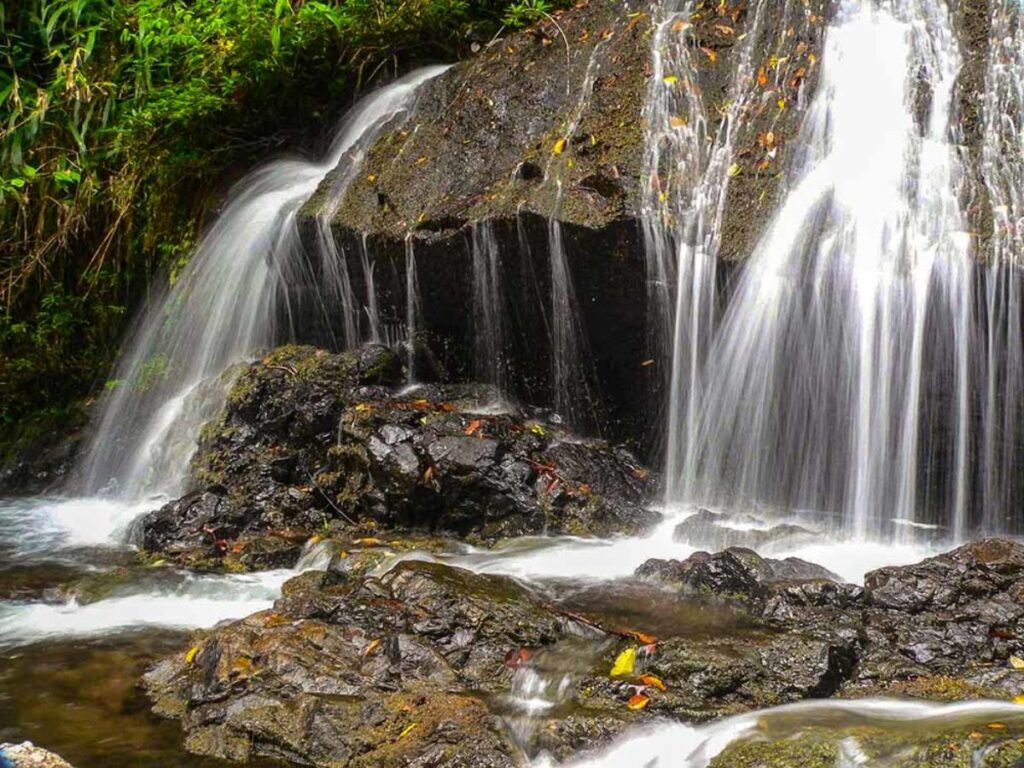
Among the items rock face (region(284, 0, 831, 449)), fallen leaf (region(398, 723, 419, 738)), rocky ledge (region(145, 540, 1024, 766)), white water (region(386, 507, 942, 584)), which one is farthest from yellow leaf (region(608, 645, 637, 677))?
rock face (region(284, 0, 831, 449))

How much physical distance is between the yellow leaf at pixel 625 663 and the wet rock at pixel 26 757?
187 centimetres

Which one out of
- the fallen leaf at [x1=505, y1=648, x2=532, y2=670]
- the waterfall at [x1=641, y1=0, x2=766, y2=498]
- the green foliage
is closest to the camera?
the fallen leaf at [x1=505, y1=648, x2=532, y2=670]

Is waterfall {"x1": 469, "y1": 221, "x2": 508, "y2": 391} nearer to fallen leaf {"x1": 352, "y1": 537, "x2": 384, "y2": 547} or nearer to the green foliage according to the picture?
fallen leaf {"x1": 352, "y1": 537, "x2": 384, "y2": 547}

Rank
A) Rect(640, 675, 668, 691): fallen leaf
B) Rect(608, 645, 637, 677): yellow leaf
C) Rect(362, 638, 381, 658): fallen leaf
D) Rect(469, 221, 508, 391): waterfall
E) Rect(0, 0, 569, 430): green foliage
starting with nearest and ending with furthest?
Rect(640, 675, 668, 691): fallen leaf, Rect(608, 645, 637, 677): yellow leaf, Rect(362, 638, 381, 658): fallen leaf, Rect(469, 221, 508, 391): waterfall, Rect(0, 0, 569, 430): green foliage

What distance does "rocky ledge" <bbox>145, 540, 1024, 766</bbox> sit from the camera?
3.82 metres

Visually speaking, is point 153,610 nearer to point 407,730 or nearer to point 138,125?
point 407,730

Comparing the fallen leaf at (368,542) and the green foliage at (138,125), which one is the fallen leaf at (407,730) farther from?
the green foliage at (138,125)

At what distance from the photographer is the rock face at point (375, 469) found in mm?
6070

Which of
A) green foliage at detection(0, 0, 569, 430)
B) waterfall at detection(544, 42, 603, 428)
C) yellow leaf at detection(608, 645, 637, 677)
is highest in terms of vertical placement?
green foliage at detection(0, 0, 569, 430)

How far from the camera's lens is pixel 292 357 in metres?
7.33

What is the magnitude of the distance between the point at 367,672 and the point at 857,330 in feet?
10.6

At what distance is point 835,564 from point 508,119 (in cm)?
375

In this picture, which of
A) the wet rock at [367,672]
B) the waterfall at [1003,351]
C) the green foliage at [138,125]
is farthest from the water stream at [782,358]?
the green foliage at [138,125]

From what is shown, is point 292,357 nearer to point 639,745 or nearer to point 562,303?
point 562,303
